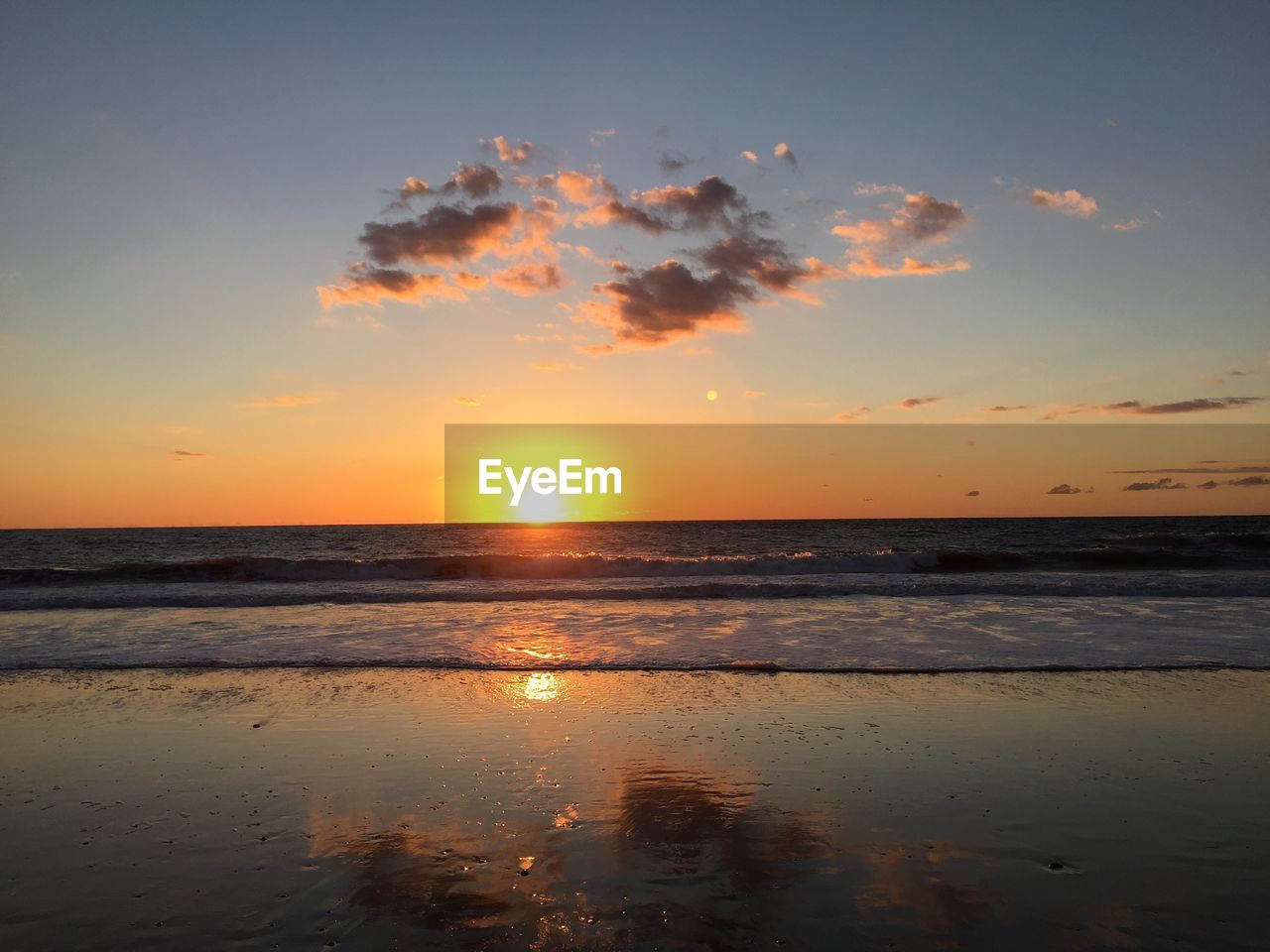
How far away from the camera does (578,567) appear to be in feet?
128

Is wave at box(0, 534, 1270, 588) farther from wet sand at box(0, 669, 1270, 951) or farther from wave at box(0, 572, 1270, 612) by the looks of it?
wet sand at box(0, 669, 1270, 951)

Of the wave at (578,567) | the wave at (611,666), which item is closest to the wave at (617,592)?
the wave at (578,567)

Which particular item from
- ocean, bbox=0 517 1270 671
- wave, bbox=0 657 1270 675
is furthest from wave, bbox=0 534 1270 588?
wave, bbox=0 657 1270 675

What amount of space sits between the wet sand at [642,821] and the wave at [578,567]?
26450mm

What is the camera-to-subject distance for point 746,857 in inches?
220

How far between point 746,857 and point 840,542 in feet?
228

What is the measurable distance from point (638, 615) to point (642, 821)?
15333 millimetres

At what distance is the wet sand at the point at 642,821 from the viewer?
15.4ft

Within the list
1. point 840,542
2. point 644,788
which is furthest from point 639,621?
point 840,542

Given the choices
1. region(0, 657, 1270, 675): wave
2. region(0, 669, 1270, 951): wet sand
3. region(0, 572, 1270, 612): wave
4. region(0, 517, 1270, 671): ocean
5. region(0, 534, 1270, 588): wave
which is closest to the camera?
region(0, 669, 1270, 951): wet sand

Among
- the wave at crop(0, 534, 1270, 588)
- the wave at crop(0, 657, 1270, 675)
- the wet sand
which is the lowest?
the wave at crop(0, 534, 1270, 588)

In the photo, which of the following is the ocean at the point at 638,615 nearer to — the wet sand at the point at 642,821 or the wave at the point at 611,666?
the wave at the point at 611,666

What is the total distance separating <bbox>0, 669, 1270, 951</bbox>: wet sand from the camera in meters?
4.70

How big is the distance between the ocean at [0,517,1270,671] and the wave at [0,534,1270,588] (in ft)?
0.53
